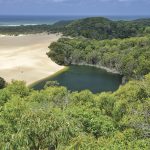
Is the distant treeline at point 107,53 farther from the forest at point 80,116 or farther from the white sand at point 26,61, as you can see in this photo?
the white sand at point 26,61

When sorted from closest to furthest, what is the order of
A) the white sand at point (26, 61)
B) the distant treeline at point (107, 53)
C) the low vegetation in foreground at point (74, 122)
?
1. the low vegetation in foreground at point (74, 122)
2. the distant treeline at point (107, 53)
3. the white sand at point (26, 61)

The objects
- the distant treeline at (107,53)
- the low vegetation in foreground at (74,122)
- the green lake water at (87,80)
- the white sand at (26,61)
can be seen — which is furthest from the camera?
the white sand at (26,61)

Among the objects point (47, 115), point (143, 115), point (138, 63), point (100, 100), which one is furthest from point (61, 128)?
point (138, 63)

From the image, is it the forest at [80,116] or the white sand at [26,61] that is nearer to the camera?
the forest at [80,116]

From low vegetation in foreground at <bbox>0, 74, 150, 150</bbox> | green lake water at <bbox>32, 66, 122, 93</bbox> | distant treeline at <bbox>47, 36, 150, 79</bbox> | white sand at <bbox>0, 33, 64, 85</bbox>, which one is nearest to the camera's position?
low vegetation in foreground at <bbox>0, 74, 150, 150</bbox>

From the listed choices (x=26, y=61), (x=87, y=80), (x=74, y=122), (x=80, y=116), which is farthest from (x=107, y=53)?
(x=74, y=122)

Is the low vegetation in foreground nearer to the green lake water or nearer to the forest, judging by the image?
the forest

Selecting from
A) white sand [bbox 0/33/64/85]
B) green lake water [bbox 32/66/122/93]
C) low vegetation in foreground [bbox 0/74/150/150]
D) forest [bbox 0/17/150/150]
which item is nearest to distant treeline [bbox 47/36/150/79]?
forest [bbox 0/17/150/150]

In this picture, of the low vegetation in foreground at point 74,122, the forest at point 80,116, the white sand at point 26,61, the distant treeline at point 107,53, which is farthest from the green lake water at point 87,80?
the low vegetation in foreground at point 74,122
